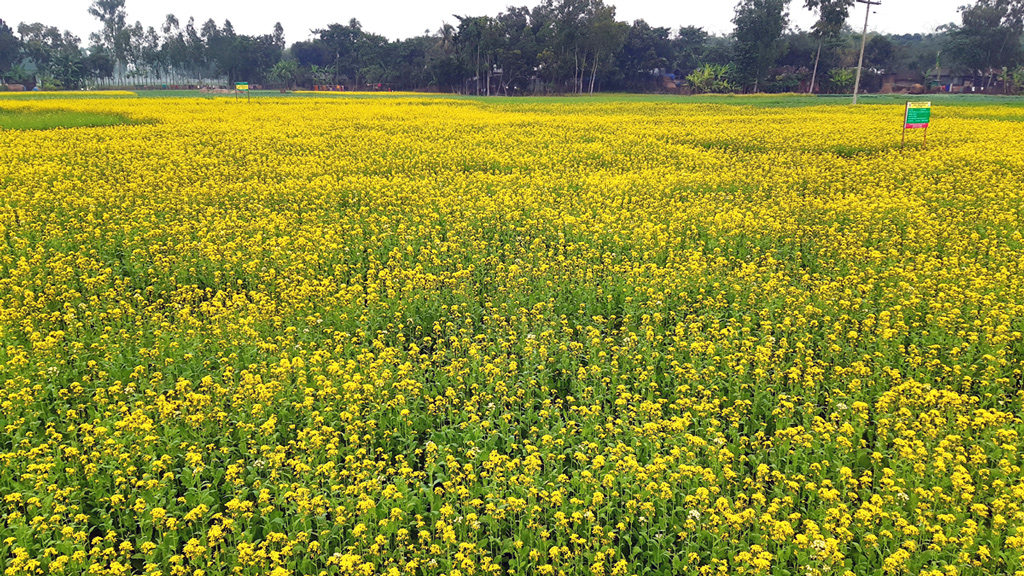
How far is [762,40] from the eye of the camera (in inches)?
3346

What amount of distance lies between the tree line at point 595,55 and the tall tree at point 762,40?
0.53 ft

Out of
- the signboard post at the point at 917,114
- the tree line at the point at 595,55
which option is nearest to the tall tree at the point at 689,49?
the tree line at the point at 595,55

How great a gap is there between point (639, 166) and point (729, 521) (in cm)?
1544

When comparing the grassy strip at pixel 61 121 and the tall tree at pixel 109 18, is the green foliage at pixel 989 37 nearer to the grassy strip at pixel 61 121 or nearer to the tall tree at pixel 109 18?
the grassy strip at pixel 61 121

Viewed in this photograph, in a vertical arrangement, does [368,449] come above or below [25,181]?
below

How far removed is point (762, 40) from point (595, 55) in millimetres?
22955

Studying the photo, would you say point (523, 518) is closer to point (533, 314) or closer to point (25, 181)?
point (533, 314)

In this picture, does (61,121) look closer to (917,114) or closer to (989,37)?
(917,114)

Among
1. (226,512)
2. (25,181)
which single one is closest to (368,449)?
(226,512)

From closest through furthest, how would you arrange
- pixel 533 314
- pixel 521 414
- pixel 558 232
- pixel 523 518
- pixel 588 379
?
pixel 523 518 → pixel 521 414 → pixel 588 379 → pixel 533 314 → pixel 558 232

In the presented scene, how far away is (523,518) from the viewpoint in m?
4.18

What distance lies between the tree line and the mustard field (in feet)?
263

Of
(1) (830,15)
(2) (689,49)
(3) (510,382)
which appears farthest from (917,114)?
(2) (689,49)

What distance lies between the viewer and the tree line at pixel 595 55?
8481 cm
